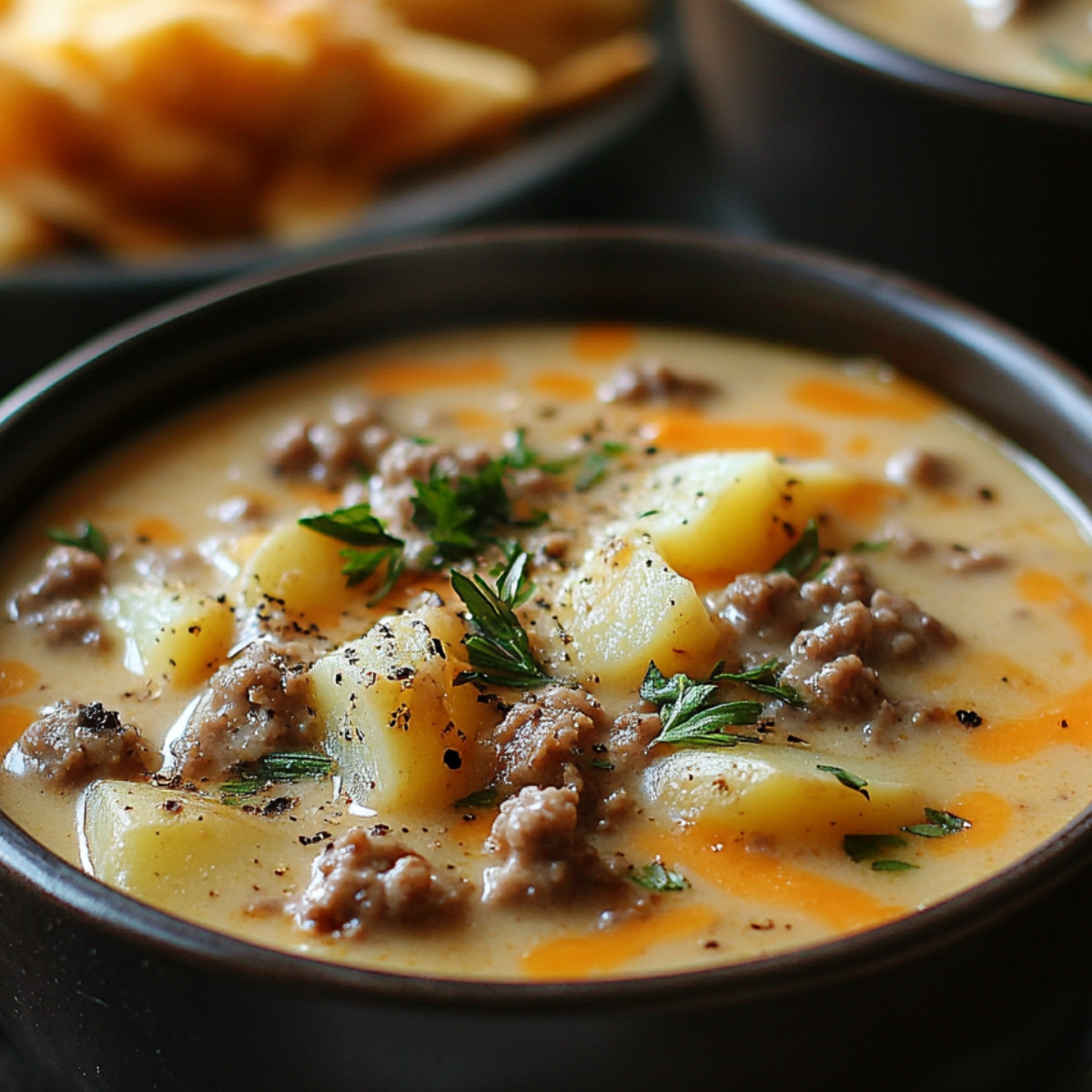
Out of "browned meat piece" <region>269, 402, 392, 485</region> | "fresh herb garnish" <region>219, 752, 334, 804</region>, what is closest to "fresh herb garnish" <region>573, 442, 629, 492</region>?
"browned meat piece" <region>269, 402, 392, 485</region>

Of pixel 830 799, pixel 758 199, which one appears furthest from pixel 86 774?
pixel 758 199

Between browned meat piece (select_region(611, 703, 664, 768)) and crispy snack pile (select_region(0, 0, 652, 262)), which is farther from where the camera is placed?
crispy snack pile (select_region(0, 0, 652, 262))

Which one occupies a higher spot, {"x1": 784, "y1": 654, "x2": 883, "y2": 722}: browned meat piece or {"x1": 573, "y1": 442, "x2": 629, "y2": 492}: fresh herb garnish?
{"x1": 573, "y1": 442, "x2": 629, "y2": 492}: fresh herb garnish

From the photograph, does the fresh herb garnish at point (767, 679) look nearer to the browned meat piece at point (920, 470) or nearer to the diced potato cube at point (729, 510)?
the diced potato cube at point (729, 510)

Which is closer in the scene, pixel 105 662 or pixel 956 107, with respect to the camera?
pixel 105 662

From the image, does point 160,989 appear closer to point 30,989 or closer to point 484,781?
point 30,989

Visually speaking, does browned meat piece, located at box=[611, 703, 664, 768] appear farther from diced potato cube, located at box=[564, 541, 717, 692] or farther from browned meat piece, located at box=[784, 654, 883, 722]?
browned meat piece, located at box=[784, 654, 883, 722]

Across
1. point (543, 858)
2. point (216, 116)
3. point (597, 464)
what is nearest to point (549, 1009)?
point (543, 858)

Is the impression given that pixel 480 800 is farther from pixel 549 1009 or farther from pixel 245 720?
pixel 549 1009
